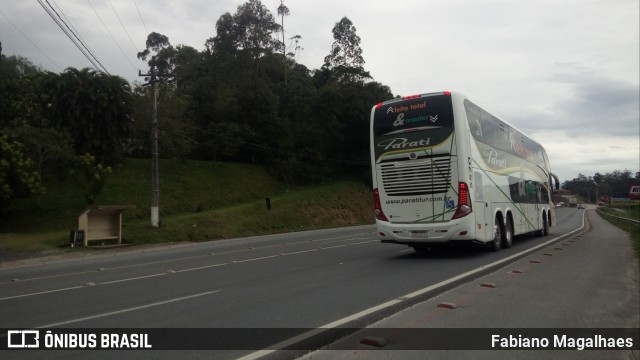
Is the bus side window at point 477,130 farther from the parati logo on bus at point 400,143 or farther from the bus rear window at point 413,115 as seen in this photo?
the parati logo on bus at point 400,143

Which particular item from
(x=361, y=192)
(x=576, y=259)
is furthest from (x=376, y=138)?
(x=361, y=192)

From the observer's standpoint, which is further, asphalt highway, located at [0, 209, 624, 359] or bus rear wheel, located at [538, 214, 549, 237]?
bus rear wheel, located at [538, 214, 549, 237]

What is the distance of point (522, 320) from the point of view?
21.5 feet

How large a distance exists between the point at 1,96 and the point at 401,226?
119 feet

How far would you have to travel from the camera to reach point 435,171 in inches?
513

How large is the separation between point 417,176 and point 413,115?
170 cm

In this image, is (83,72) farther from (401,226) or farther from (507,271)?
(507,271)

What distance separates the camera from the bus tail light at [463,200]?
41.8 feet

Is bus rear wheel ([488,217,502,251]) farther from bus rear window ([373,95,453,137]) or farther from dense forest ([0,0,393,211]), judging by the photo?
dense forest ([0,0,393,211])

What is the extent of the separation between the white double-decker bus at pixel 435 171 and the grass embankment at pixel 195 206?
16.6 metres

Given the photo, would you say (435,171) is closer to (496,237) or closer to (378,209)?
(378,209)

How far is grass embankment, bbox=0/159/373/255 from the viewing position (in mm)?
27547

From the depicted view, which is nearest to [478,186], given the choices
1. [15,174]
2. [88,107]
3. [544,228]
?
[544,228]

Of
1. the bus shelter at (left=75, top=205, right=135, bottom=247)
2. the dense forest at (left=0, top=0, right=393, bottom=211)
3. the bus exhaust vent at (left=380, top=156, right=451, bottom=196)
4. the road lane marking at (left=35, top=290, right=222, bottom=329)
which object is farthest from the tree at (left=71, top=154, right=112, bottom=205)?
the road lane marking at (left=35, top=290, right=222, bottom=329)
